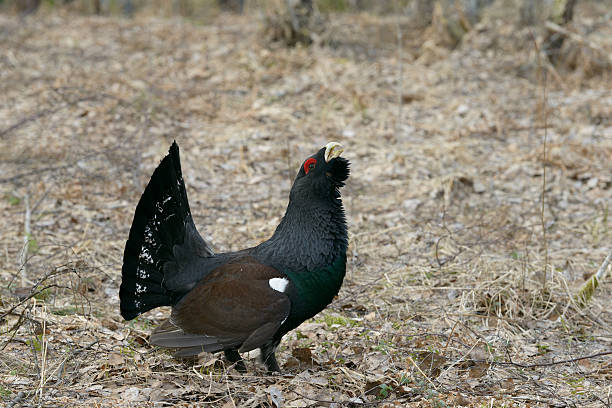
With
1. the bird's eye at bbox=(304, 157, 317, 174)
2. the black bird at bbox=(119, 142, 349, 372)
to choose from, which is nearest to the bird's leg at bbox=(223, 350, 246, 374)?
the black bird at bbox=(119, 142, 349, 372)

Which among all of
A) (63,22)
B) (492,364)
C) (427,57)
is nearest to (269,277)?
(492,364)

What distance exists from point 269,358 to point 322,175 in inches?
44.0

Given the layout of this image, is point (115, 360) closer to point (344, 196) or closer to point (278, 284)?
point (278, 284)

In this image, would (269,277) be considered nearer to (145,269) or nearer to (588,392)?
(145,269)

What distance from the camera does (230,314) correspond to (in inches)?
155

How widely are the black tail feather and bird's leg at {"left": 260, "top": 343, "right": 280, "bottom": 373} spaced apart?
26.5 inches

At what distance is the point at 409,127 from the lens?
912 cm

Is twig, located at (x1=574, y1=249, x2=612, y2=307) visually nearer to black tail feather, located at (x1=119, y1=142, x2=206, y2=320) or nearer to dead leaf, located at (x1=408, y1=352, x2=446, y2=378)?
dead leaf, located at (x1=408, y1=352, x2=446, y2=378)

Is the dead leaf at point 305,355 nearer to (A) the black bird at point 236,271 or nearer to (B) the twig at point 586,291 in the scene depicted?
(A) the black bird at point 236,271

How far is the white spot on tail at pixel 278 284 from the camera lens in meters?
3.88

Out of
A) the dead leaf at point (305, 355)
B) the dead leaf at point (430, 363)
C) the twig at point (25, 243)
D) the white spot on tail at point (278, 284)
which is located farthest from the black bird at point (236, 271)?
the twig at point (25, 243)

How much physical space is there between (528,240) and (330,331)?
2347mm

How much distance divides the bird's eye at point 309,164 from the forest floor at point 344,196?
3.77 feet

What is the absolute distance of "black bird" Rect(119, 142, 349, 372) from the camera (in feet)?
12.8
